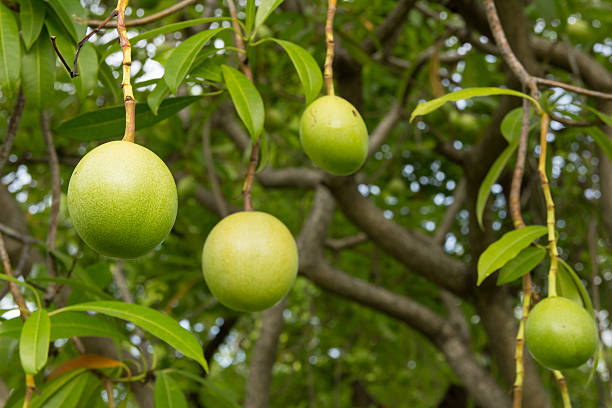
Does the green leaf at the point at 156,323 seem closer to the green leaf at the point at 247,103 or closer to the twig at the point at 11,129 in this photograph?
the green leaf at the point at 247,103

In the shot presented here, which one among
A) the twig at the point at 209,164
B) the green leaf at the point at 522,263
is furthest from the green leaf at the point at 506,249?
the twig at the point at 209,164

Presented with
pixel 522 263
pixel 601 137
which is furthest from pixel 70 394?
pixel 601 137

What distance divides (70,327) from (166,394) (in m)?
0.24

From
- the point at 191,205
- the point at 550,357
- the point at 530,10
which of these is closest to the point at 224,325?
the point at 191,205

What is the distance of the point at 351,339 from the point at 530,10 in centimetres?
211

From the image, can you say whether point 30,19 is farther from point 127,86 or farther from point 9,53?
point 127,86

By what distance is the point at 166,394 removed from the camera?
3.44ft

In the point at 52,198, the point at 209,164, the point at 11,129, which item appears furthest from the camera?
the point at 209,164

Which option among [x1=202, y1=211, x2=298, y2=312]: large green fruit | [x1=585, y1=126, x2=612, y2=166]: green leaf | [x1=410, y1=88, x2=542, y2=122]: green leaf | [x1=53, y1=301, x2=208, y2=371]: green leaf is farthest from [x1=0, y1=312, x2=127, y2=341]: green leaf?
[x1=585, y1=126, x2=612, y2=166]: green leaf

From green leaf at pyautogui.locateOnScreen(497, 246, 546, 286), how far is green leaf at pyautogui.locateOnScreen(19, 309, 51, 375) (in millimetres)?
669

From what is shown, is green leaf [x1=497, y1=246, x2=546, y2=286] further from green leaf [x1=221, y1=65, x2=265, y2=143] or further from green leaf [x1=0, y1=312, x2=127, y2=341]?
green leaf [x1=0, y1=312, x2=127, y2=341]

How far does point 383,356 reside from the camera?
407cm

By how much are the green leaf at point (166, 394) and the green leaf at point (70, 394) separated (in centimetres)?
13

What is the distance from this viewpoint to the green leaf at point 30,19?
91cm
